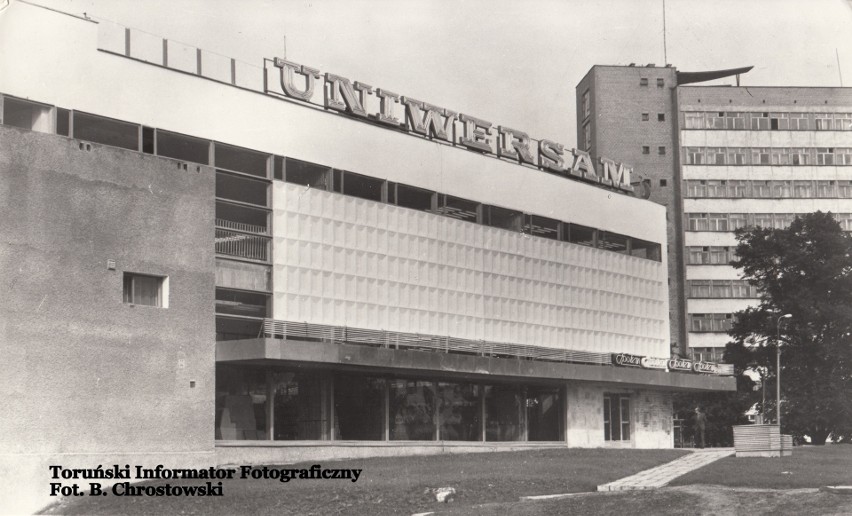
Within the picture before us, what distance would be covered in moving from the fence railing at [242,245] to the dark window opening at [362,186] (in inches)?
184

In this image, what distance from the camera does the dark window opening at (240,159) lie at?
1467 inches

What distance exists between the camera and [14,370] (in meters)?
29.7

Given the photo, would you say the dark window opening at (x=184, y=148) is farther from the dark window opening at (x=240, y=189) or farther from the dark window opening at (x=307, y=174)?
the dark window opening at (x=307, y=174)

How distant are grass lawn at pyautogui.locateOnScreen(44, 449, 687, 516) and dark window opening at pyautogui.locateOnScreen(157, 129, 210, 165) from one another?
35.8 ft

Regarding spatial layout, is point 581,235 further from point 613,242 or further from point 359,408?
point 359,408

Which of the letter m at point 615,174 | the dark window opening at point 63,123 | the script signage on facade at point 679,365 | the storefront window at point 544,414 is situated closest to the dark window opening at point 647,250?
the letter m at point 615,174

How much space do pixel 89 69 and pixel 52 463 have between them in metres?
12.0

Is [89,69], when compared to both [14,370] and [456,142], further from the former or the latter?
[456,142]

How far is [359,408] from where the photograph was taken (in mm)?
40844

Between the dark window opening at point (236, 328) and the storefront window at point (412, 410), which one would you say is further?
the storefront window at point (412, 410)

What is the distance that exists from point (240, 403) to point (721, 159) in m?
68.0

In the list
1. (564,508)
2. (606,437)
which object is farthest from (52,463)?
(606,437)

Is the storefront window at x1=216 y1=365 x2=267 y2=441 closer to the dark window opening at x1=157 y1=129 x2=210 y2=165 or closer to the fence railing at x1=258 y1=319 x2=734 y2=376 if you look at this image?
the fence railing at x1=258 y1=319 x2=734 y2=376

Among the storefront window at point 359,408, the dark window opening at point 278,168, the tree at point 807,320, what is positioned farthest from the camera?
the tree at point 807,320
